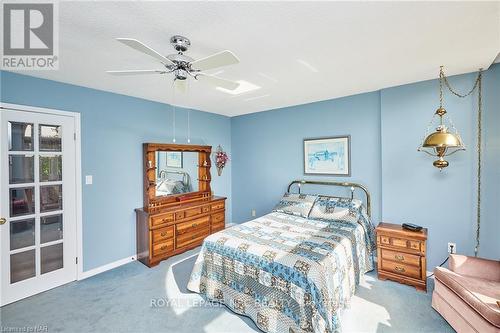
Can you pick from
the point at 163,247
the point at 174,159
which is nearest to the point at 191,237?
the point at 163,247

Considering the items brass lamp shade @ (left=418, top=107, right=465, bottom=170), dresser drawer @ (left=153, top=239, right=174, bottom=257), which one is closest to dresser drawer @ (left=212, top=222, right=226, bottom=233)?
dresser drawer @ (left=153, top=239, right=174, bottom=257)

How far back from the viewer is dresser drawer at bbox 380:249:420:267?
2650mm

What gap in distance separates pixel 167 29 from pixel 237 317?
2685 millimetres

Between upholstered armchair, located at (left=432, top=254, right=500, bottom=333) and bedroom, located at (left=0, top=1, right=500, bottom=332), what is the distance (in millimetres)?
19

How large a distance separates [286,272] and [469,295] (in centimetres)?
147

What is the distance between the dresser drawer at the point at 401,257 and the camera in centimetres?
265

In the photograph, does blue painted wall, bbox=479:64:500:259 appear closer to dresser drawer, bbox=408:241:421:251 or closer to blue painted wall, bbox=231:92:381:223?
dresser drawer, bbox=408:241:421:251

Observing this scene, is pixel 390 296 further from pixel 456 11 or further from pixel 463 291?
pixel 456 11

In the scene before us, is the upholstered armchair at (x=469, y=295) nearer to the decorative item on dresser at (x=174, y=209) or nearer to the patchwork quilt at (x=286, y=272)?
the patchwork quilt at (x=286, y=272)

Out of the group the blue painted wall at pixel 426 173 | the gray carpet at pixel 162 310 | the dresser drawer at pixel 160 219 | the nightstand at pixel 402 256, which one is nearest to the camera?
the gray carpet at pixel 162 310

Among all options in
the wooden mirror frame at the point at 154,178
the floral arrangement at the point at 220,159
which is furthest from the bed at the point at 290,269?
the floral arrangement at the point at 220,159

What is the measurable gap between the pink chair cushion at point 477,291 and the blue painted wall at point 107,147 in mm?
3997

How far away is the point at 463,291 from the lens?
188 cm

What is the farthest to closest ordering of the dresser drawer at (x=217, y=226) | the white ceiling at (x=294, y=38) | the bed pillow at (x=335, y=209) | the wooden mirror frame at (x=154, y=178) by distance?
the dresser drawer at (x=217, y=226) < the wooden mirror frame at (x=154, y=178) < the bed pillow at (x=335, y=209) < the white ceiling at (x=294, y=38)
